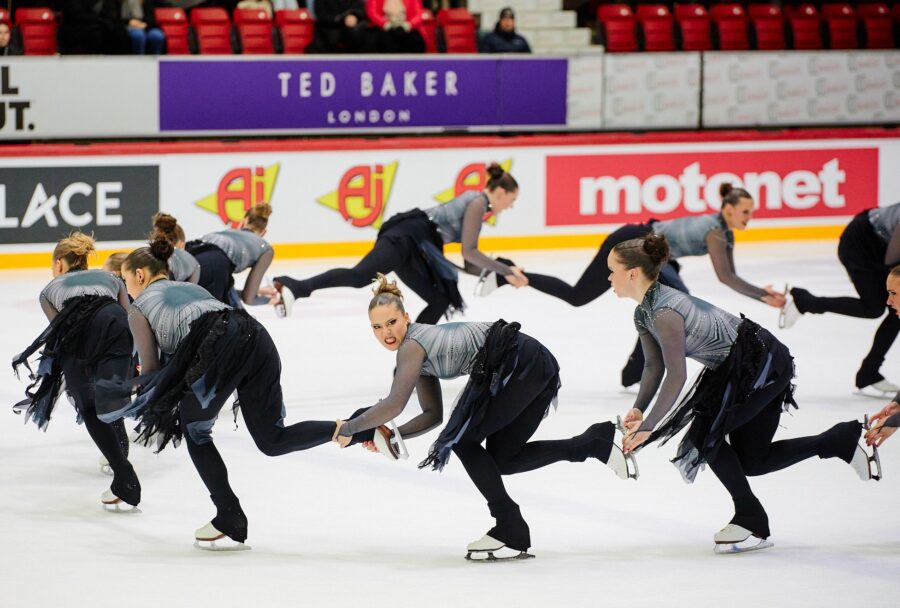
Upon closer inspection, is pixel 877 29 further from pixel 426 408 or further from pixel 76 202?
pixel 426 408

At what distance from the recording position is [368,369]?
922 centimetres

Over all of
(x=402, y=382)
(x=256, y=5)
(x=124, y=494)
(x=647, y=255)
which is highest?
(x=256, y=5)

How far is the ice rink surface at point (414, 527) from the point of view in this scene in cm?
499

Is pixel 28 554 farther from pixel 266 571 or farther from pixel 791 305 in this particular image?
pixel 791 305

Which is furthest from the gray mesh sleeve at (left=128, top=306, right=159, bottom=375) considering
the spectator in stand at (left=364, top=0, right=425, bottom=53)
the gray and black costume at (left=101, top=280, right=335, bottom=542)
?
the spectator in stand at (left=364, top=0, right=425, bottom=53)

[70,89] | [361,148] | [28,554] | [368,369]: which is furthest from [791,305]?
[70,89]

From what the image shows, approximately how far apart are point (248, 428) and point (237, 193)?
7937mm

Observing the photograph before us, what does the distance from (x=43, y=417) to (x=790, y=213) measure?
1033 cm

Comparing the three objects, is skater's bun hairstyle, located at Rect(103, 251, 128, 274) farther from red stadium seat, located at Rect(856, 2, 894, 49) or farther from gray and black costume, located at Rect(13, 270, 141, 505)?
red stadium seat, located at Rect(856, 2, 894, 49)

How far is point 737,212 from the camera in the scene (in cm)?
816

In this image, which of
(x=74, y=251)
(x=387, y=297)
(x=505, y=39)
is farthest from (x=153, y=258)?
(x=505, y=39)

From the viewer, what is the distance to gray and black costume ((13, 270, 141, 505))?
605 cm

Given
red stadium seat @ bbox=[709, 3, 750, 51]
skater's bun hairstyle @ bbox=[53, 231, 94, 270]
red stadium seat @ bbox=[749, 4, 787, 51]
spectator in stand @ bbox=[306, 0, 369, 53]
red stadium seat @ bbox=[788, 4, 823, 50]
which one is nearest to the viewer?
skater's bun hairstyle @ bbox=[53, 231, 94, 270]

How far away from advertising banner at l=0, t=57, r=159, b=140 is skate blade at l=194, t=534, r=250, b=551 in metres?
8.07
